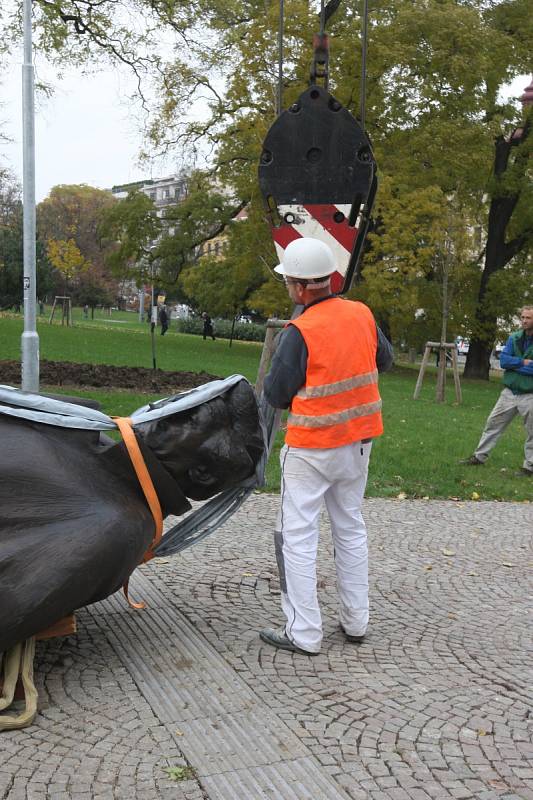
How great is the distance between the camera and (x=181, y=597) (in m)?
4.88

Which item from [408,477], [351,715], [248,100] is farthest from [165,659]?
[248,100]

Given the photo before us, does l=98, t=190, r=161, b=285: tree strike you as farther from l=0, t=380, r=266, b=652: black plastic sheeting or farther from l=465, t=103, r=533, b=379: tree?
l=0, t=380, r=266, b=652: black plastic sheeting

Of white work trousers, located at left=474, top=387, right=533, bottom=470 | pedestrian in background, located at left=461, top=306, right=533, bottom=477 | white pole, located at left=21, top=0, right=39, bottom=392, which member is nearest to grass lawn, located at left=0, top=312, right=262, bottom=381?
white pole, located at left=21, top=0, right=39, bottom=392

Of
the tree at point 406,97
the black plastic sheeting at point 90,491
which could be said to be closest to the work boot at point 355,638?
the black plastic sheeting at point 90,491

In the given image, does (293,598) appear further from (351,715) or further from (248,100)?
(248,100)

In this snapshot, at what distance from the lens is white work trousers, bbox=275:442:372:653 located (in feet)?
13.1

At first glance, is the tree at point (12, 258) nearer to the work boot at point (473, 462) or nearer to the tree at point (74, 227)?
the tree at point (74, 227)

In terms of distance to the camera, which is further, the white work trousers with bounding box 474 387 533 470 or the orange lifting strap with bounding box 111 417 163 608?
the white work trousers with bounding box 474 387 533 470

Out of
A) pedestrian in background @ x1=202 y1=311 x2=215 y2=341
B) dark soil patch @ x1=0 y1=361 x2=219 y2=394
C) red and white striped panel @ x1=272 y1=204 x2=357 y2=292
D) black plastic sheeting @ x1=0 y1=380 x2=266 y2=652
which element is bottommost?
pedestrian in background @ x1=202 y1=311 x2=215 y2=341

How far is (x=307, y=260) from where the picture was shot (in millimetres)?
3938

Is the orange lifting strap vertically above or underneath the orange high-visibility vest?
underneath

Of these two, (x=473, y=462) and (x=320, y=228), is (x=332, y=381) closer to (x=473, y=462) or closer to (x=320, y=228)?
(x=320, y=228)

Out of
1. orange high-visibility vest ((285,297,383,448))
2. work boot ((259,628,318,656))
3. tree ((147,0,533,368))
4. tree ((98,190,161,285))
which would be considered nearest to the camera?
orange high-visibility vest ((285,297,383,448))

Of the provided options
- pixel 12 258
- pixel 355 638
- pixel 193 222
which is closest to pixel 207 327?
pixel 193 222
